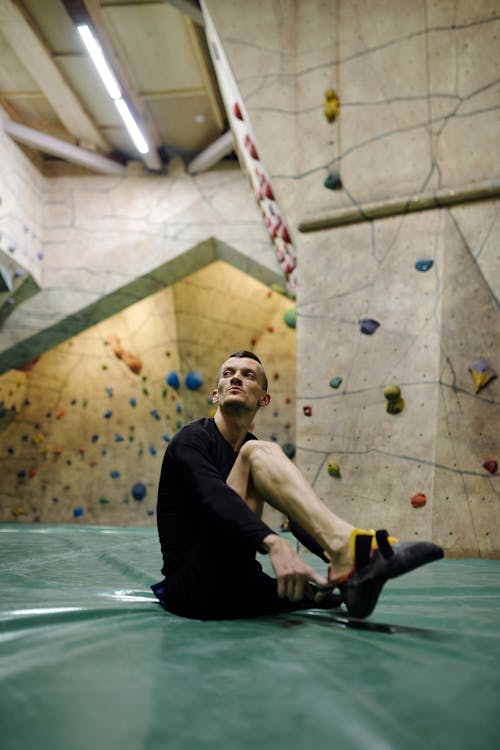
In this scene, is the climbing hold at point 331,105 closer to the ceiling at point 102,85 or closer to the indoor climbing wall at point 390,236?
the indoor climbing wall at point 390,236

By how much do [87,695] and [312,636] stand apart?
1.70ft

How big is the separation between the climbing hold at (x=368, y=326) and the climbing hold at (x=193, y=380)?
3650mm

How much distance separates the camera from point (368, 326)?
320 cm

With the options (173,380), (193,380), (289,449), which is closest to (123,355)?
(173,380)

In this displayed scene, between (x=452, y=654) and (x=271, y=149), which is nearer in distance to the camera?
(x=452, y=654)

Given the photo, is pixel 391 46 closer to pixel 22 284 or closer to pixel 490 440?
pixel 490 440

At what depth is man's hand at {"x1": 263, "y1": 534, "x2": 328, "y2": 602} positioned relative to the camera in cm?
115

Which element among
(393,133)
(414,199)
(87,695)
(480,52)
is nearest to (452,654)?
(87,695)

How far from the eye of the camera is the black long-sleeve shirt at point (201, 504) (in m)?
1.24

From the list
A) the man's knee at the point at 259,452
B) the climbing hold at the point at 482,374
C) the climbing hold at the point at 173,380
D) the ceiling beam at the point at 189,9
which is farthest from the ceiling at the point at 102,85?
the man's knee at the point at 259,452

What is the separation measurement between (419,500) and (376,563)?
1.87m

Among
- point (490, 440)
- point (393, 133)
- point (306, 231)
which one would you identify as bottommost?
point (490, 440)

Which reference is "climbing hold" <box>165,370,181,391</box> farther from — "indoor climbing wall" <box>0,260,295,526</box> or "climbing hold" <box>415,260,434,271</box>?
"climbing hold" <box>415,260,434,271</box>

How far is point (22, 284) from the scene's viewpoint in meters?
5.34
